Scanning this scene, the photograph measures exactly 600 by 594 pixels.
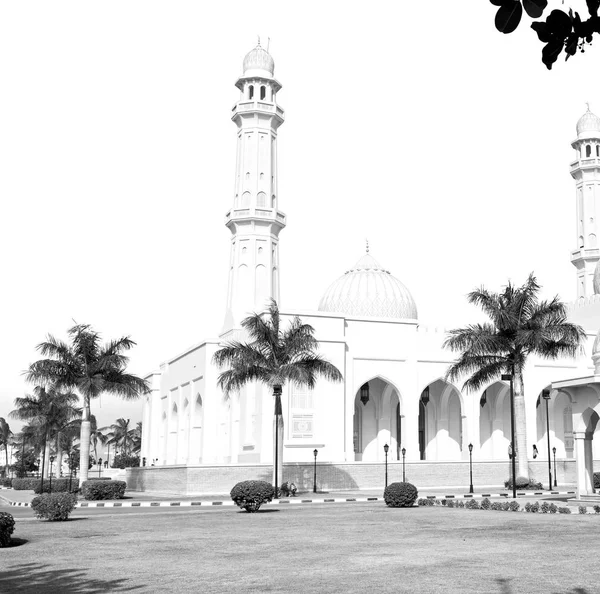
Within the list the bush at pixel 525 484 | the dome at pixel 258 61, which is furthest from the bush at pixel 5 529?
the dome at pixel 258 61

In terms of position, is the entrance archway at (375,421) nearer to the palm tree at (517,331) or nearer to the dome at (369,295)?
the dome at (369,295)

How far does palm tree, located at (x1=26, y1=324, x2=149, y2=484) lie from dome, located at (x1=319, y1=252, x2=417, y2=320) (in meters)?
18.0

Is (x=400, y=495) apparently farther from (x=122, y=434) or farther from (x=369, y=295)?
(x=122, y=434)

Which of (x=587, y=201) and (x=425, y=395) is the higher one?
(x=587, y=201)

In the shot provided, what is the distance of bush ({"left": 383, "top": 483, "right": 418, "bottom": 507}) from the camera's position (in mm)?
24266

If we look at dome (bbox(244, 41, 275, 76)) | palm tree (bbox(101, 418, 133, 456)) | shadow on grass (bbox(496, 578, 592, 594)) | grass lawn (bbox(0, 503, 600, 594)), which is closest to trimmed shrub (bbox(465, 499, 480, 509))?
grass lawn (bbox(0, 503, 600, 594))

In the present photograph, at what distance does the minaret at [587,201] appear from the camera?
186 ft

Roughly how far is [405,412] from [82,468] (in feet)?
60.2

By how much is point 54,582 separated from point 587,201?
53.0m

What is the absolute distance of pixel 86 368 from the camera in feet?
116

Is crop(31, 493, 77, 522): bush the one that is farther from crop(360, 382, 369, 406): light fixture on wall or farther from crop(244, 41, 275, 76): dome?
crop(244, 41, 275, 76): dome

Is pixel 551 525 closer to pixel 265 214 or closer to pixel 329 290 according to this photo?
pixel 265 214

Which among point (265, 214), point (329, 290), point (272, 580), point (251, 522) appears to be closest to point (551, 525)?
point (251, 522)

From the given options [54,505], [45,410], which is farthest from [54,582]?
[45,410]
